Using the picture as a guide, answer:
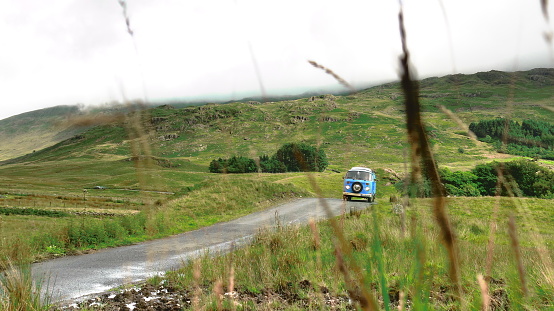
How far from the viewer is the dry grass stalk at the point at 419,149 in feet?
2.46

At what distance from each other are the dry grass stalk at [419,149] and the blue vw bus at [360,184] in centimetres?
2670

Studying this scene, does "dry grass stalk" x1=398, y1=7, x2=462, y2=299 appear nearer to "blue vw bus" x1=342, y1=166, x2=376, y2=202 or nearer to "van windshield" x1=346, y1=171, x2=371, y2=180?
"blue vw bus" x1=342, y1=166, x2=376, y2=202

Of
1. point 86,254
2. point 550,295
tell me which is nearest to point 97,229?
point 86,254

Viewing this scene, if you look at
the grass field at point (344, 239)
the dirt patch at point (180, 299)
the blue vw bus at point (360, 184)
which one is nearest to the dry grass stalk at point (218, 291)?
the grass field at point (344, 239)

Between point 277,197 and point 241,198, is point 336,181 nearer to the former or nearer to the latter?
point 277,197

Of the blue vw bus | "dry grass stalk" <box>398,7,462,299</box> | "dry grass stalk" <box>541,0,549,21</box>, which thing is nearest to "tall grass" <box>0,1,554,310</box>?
"dry grass stalk" <box>398,7,462,299</box>

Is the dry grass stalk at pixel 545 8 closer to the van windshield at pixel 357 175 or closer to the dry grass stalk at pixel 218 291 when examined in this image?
the dry grass stalk at pixel 218 291

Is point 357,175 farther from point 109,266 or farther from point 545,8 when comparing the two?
point 545,8

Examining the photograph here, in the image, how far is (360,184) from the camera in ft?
90.6

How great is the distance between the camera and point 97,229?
44.2 feet

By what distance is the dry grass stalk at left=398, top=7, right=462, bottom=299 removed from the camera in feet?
2.46

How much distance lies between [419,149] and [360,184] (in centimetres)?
2751

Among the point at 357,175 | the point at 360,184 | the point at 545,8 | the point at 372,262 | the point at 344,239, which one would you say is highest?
the point at 545,8

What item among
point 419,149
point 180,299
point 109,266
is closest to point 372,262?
point 419,149
